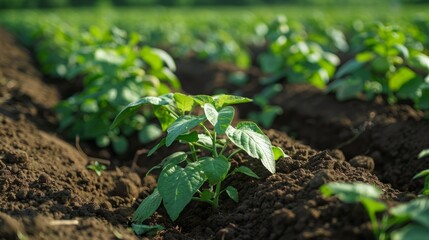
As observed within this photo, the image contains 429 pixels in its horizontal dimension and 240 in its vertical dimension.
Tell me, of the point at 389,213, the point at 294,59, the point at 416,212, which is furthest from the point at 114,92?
the point at 416,212

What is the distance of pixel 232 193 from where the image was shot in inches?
120

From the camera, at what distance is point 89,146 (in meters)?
5.29

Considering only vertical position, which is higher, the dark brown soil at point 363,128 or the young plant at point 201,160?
the young plant at point 201,160

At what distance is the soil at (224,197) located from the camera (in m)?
2.44

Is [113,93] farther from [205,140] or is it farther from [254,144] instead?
[254,144]

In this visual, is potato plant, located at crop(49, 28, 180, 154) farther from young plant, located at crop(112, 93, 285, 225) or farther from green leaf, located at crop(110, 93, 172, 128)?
young plant, located at crop(112, 93, 285, 225)

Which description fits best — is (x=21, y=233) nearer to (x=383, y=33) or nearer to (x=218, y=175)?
(x=218, y=175)

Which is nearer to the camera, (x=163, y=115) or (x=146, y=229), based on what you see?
(x=146, y=229)

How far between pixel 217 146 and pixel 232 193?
0.38 m

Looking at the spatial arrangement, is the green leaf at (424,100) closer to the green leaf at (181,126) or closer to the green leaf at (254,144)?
the green leaf at (254,144)

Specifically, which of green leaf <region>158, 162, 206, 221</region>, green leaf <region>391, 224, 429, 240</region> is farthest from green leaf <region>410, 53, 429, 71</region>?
green leaf <region>391, 224, 429, 240</region>

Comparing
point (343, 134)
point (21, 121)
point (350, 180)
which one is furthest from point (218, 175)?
point (21, 121)

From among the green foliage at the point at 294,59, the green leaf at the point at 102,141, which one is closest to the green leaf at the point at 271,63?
the green foliage at the point at 294,59

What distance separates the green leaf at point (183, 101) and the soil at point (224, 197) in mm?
508
